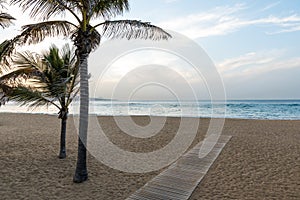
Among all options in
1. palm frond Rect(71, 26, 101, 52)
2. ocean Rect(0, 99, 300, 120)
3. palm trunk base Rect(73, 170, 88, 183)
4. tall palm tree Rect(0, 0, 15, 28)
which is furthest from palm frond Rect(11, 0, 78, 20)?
ocean Rect(0, 99, 300, 120)

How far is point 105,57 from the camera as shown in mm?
5969

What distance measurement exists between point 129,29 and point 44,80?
2.87 m

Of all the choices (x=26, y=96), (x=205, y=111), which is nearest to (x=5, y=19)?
(x=26, y=96)

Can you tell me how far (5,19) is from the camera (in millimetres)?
7453

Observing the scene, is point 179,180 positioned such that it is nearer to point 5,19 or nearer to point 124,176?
point 124,176

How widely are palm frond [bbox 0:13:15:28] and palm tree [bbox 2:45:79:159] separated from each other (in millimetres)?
1785

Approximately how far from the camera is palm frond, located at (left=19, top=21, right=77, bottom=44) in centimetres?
512

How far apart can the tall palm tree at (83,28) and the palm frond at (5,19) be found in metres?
2.72

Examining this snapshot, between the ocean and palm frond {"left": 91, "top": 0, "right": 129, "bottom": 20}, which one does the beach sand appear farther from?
the ocean

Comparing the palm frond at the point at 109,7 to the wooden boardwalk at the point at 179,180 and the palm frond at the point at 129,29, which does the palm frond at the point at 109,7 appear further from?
the wooden boardwalk at the point at 179,180

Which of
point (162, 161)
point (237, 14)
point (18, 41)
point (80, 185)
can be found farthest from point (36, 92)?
point (237, 14)

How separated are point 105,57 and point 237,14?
9.96 m

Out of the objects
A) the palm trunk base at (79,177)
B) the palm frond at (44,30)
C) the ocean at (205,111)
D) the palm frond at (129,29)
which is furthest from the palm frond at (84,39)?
the ocean at (205,111)

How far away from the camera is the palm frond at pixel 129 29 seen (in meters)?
5.45
